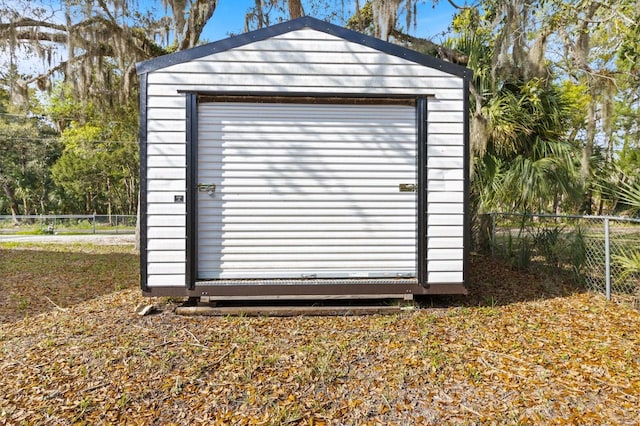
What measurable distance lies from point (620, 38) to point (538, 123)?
1.70 meters

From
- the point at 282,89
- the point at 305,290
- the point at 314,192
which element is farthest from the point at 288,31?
the point at 305,290

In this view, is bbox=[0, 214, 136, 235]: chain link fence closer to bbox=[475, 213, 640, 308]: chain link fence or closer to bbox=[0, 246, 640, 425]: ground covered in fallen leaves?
bbox=[0, 246, 640, 425]: ground covered in fallen leaves

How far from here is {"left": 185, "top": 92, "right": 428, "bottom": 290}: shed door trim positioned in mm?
3803

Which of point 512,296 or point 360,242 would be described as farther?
point 512,296

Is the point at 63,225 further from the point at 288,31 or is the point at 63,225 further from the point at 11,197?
the point at 288,31

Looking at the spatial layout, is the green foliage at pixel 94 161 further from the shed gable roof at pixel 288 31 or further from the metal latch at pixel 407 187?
the metal latch at pixel 407 187

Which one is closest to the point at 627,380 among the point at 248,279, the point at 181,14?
the point at 248,279

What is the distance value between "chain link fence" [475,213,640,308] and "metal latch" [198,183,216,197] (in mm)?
4113

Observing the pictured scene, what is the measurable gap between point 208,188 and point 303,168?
985mm

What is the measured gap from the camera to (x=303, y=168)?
3.99 meters

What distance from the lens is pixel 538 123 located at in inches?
236

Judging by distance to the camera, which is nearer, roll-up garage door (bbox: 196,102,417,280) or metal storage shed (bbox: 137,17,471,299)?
metal storage shed (bbox: 137,17,471,299)

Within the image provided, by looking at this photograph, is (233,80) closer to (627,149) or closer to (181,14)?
(181,14)

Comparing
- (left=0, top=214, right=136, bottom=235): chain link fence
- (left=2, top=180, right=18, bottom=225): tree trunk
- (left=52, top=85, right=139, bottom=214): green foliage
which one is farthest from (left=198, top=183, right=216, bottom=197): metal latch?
(left=2, top=180, right=18, bottom=225): tree trunk
